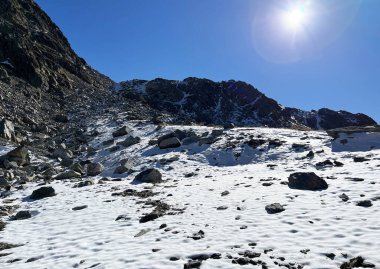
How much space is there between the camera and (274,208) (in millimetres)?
14141

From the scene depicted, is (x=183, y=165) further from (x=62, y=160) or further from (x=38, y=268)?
(x=38, y=268)

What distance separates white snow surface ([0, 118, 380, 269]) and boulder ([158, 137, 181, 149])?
699 cm

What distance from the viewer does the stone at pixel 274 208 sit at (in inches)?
554

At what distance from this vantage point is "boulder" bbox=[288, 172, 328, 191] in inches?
684

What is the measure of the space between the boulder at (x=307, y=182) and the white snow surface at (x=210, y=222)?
60 centimetres

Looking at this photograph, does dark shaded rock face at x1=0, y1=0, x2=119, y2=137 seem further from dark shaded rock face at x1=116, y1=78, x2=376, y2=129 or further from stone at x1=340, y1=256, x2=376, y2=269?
stone at x1=340, y1=256, x2=376, y2=269

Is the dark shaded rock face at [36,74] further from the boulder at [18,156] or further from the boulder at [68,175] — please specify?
the boulder at [68,175]

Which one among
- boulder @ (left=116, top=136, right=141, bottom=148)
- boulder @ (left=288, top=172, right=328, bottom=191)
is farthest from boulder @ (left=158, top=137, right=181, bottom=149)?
boulder @ (left=288, top=172, right=328, bottom=191)

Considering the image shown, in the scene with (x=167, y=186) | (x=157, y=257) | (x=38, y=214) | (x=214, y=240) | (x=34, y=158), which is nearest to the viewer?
(x=157, y=257)

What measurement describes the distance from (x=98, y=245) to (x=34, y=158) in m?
22.5

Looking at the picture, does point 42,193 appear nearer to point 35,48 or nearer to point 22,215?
point 22,215

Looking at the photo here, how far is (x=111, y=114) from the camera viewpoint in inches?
2325

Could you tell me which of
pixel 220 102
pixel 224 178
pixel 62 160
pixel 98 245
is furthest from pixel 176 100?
pixel 98 245

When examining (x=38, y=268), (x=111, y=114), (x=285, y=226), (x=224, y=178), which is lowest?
(x=38, y=268)
